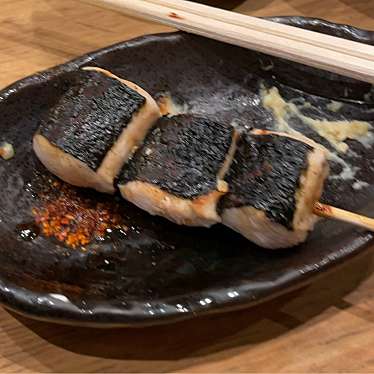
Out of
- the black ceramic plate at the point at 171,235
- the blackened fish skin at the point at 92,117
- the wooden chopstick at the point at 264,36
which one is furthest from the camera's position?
the wooden chopstick at the point at 264,36

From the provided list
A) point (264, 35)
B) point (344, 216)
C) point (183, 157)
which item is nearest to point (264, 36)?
point (264, 35)

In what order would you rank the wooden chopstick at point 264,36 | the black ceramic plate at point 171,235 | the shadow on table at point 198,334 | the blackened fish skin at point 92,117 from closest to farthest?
the black ceramic plate at point 171,235 < the shadow on table at point 198,334 < the blackened fish skin at point 92,117 < the wooden chopstick at point 264,36

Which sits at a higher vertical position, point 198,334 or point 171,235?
point 171,235

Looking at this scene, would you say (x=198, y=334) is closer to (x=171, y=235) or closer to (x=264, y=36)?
(x=171, y=235)

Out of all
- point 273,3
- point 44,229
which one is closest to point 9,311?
A: point 44,229

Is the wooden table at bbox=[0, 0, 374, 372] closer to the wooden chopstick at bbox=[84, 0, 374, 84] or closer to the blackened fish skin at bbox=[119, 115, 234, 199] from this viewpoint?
the blackened fish skin at bbox=[119, 115, 234, 199]

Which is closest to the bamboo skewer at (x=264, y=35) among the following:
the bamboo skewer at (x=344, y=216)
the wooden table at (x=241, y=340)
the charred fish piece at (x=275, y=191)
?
the charred fish piece at (x=275, y=191)

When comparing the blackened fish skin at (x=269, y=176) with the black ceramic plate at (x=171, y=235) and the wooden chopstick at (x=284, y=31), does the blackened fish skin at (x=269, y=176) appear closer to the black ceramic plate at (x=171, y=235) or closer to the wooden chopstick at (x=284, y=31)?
the black ceramic plate at (x=171, y=235)
